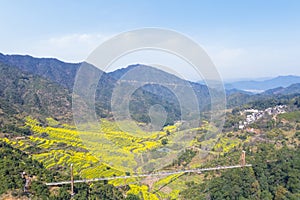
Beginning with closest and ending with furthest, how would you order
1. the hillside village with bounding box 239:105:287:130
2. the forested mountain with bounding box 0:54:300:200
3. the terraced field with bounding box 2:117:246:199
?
the forested mountain with bounding box 0:54:300:200, the terraced field with bounding box 2:117:246:199, the hillside village with bounding box 239:105:287:130

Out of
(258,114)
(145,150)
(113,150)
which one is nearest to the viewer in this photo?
(113,150)

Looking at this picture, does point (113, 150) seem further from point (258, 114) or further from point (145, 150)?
point (258, 114)

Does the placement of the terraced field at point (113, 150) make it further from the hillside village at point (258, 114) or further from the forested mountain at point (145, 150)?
the hillside village at point (258, 114)

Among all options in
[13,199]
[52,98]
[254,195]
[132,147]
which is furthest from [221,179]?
[52,98]

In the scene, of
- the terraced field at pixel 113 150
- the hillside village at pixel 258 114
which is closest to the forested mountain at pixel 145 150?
the terraced field at pixel 113 150

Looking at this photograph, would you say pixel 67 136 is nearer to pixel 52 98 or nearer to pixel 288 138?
pixel 52 98

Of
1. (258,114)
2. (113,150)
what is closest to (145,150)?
(113,150)

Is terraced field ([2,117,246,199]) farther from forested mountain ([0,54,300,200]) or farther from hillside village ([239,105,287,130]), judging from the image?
hillside village ([239,105,287,130])

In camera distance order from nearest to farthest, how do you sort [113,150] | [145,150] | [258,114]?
[113,150] < [145,150] < [258,114]

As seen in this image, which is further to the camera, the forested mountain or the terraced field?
the terraced field

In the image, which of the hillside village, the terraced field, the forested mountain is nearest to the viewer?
the forested mountain

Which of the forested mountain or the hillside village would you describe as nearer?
the forested mountain

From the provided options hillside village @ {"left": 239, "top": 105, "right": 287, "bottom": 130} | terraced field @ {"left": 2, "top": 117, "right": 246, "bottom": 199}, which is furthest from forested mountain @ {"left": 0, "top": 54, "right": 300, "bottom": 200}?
hillside village @ {"left": 239, "top": 105, "right": 287, "bottom": 130}
